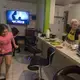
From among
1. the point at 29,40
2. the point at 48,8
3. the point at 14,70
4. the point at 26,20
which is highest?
the point at 48,8

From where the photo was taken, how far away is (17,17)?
227 inches

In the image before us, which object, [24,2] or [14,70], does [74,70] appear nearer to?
[14,70]

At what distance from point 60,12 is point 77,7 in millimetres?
579

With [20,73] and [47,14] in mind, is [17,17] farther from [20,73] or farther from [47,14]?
[20,73]

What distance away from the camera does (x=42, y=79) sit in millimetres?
2795

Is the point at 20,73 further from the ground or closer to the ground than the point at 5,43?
closer to the ground

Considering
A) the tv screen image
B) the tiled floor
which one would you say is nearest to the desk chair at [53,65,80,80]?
the tiled floor

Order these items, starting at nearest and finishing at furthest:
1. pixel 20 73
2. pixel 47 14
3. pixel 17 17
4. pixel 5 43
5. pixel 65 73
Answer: pixel 65 73 < pixel 5 43 < pixel 20 73 < pixel 47 14 < pixel 17 17

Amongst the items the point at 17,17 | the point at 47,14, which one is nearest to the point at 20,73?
the point at 47,14

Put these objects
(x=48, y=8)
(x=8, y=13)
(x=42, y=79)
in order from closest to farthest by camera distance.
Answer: (x=42, y=79) → (x=48, y=8) → (x=8, y=13)

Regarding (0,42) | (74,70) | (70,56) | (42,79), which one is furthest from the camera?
(42,79)

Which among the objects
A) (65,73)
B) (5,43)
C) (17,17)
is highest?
(17,17)

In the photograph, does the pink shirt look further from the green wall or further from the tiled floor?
the green wall

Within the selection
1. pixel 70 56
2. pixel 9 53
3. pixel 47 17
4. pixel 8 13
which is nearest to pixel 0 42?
pixel 9 53
